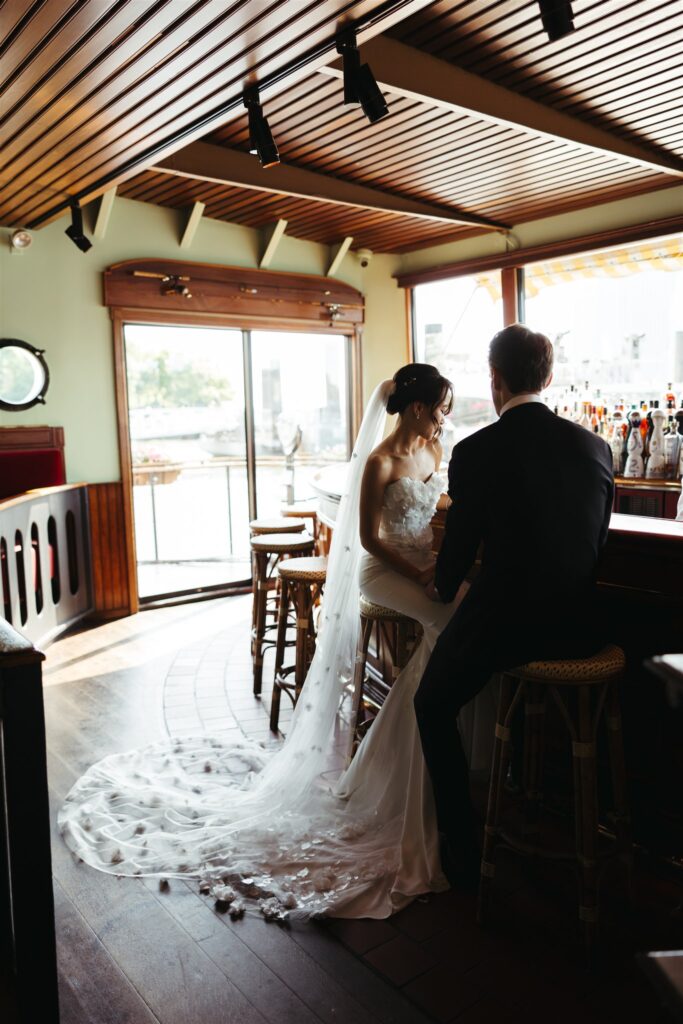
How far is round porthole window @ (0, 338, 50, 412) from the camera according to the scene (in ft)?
19.8

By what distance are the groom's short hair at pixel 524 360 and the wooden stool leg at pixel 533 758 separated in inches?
41.7

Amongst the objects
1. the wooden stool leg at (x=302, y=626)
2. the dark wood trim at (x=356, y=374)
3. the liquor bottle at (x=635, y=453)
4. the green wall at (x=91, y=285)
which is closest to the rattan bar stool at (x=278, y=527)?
the wooden stool leg at (x=302, y=626)

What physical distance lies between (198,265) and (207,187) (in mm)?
1004

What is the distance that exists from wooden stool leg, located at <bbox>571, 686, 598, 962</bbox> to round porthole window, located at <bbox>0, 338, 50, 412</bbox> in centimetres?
526

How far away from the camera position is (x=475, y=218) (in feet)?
23.4

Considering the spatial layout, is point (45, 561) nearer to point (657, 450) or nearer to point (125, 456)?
point (125, 456)

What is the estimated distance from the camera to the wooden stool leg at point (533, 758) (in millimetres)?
2723

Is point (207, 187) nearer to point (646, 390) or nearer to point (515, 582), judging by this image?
point (646, 390)

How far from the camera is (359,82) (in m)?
3.21

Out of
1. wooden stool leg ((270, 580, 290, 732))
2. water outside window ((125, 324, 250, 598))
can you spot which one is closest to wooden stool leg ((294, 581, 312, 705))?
wooden stool leg ((270, 580, 290, 732))

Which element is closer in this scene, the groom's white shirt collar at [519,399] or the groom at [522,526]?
the groom at [522,526]

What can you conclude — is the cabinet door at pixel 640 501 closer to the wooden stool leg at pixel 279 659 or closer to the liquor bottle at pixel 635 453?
the liquor bottle at pixel 635 453

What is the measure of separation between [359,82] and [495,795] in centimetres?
283

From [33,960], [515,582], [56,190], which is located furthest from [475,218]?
[33,960]
